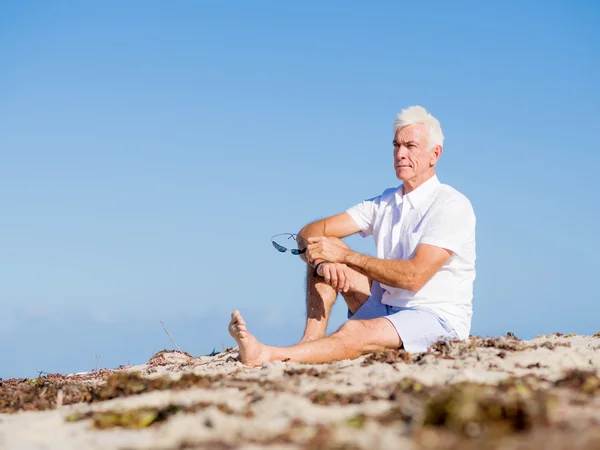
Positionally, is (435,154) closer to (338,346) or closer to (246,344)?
(338,346)

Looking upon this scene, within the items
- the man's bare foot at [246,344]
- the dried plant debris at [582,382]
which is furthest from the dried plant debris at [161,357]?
the dried plant debris at [582,382]

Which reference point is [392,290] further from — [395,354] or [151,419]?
[151,419]

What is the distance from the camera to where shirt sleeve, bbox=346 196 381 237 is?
8648mm

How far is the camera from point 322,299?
8.19 metres

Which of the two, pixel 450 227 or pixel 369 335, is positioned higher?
pixel 450 227

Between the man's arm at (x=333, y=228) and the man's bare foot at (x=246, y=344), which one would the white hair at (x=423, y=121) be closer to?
the man's arm at (x=333, y=228)

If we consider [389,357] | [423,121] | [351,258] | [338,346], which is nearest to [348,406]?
[389,357]

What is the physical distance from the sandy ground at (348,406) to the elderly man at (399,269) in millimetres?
354

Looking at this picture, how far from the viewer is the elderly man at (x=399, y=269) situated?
733cm

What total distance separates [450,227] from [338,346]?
5.37 ft

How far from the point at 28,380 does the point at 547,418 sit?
707 centimetres

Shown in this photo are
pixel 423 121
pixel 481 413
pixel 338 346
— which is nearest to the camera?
pixel 481 413

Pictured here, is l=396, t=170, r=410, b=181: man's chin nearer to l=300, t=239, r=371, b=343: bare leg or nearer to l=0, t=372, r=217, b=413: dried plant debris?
l=300, t=239, r=371, b=343: bare leg

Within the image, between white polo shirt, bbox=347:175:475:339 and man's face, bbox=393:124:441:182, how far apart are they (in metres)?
0.16
